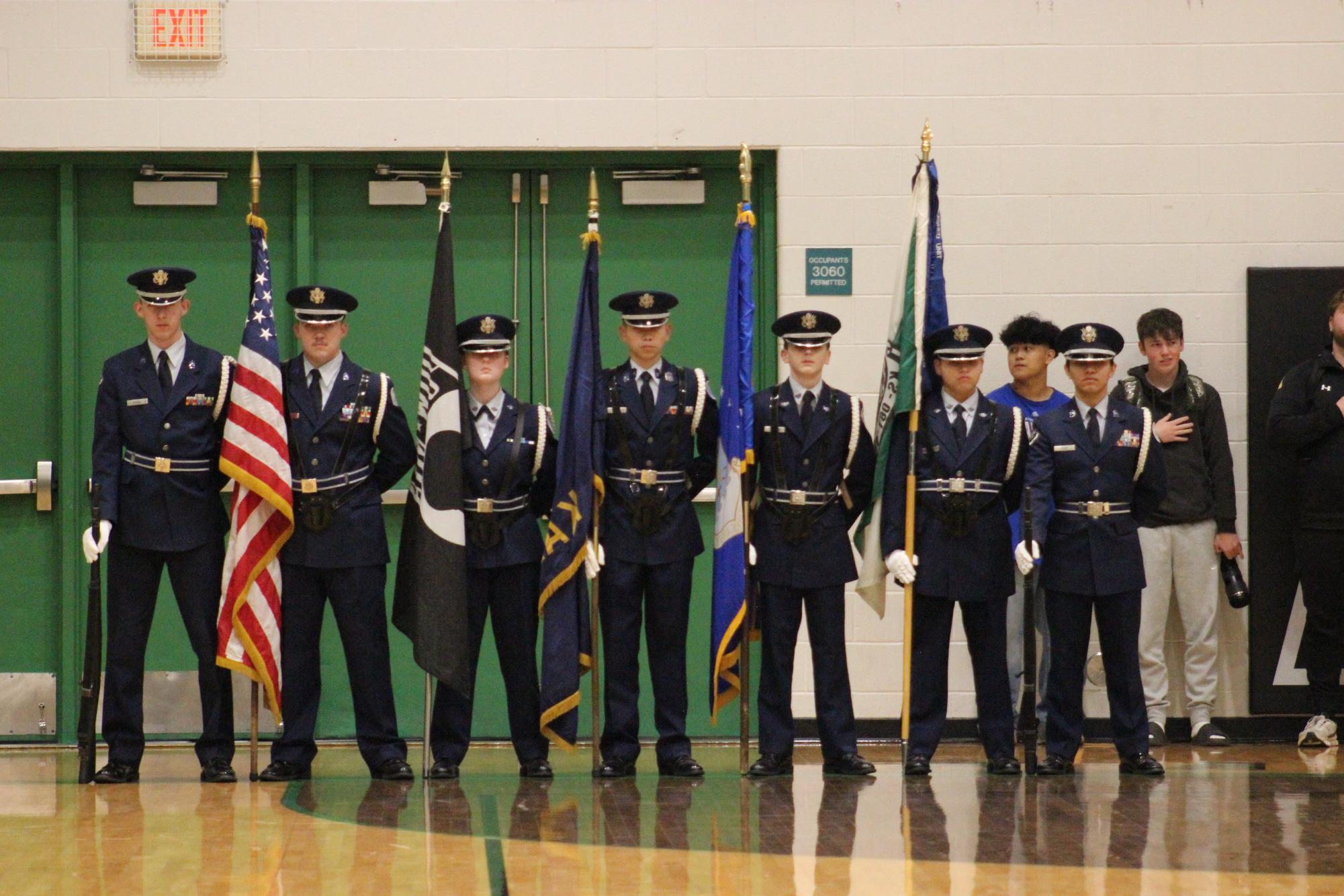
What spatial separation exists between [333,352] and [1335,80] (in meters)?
4.49

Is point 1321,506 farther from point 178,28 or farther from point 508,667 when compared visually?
point 178,28

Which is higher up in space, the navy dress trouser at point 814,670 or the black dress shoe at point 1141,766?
the navy dress trouser at point 814,670

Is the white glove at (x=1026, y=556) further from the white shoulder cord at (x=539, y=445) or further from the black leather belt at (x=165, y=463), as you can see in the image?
the black leather belt at (x=165, y=463)

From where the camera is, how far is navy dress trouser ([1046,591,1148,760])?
5801 millimetres

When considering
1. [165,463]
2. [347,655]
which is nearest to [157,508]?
[165,463]

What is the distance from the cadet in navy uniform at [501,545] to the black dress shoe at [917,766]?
4.18 ft

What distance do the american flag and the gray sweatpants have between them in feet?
11.6

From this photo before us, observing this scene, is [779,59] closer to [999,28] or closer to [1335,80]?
[999,28]

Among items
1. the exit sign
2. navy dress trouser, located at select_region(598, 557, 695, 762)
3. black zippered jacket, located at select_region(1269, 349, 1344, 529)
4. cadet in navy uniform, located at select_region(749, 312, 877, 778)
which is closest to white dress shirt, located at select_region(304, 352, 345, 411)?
navy dress trouser, located at select_region(598, 557, 695, 762)

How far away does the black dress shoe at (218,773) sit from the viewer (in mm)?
5621

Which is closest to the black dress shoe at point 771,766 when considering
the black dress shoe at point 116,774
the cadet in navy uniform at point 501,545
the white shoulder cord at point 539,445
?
the cadet in navy uniform at point 501,545


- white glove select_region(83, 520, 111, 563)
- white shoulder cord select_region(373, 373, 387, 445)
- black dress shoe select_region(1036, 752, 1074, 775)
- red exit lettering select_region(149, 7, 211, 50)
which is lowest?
black dress shoe select_region(1036, 752, 1074, 775)

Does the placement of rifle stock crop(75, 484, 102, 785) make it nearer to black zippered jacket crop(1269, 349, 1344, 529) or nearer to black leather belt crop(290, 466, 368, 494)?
black leather belt crop(290, 466, 368, 494)

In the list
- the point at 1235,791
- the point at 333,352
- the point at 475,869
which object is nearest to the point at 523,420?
the point at 333,352
